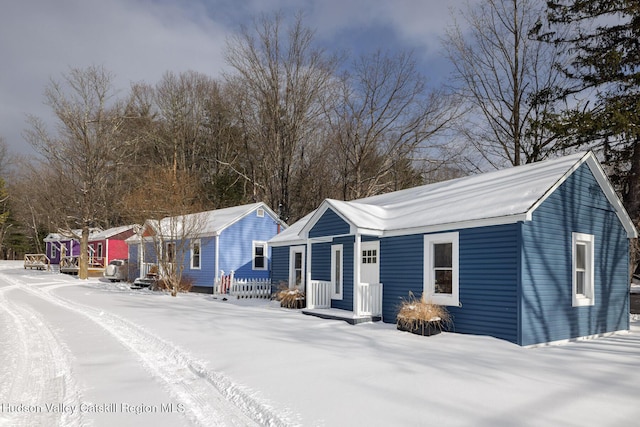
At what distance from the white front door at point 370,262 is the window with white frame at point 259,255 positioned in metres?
11.0

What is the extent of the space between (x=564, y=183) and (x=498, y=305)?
3.59 meters

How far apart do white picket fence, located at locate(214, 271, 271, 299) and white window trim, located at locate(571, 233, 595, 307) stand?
12438 millimetres

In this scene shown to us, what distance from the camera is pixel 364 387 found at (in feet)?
20.1

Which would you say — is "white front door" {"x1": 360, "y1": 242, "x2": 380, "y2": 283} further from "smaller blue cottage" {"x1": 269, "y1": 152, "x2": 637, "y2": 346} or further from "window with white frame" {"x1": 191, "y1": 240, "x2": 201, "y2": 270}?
"window with white frame" {"x1": 191, "y1": 240, "x2": 201, "y2": 270}

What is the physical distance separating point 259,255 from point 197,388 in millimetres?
18453

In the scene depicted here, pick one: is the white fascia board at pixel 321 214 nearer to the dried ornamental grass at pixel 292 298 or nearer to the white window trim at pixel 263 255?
the dried ornamental grass at pixel 292 298

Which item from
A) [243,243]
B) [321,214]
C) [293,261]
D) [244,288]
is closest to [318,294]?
[321,214]

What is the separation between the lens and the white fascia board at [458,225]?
987cm

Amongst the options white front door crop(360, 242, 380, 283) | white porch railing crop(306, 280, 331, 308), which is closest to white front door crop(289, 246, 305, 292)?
white porch railing crop(306, 280, 331, 308)

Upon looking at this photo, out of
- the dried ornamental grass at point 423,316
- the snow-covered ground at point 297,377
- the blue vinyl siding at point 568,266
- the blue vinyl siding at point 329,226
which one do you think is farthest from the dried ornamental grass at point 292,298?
the blue vinyl siding at point 568,266

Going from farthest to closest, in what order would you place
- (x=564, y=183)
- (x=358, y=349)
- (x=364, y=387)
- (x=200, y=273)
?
(x=200, y=273) → (x=564, y=183) → (x=358, y=349) → (x=364, y=387)

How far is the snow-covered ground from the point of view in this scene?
203 inches

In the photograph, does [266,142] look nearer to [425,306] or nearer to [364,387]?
[425,306]

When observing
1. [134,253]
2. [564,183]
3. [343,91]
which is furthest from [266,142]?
[564,183]
